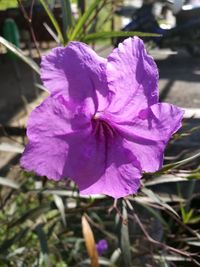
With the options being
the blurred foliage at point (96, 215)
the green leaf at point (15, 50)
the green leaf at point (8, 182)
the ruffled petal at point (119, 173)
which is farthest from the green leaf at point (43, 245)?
the ruffled petal at point (119, 173)

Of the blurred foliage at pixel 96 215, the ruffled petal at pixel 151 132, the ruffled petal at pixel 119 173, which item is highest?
the ruffled petal at pixel 151 132

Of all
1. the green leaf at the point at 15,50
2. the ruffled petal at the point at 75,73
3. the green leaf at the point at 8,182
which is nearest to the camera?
the ruffled petal at the point at 75,73

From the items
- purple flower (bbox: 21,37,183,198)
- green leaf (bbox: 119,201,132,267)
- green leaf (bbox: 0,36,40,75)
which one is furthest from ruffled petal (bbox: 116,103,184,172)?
green leaf (bbox: 119,201,132,267)

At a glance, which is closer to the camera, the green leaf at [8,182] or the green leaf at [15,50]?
the green leaf at [15,50]

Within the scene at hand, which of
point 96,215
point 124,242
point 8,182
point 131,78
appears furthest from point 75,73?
point 96,215

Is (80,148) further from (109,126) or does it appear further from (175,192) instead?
(175,192)

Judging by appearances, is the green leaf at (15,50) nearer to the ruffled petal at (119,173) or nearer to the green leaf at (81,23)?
the green leaf at (81,23)

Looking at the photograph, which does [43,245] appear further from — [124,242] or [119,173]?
[119,173]
